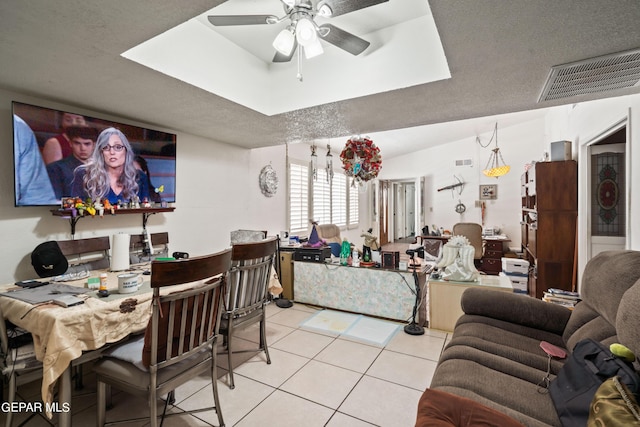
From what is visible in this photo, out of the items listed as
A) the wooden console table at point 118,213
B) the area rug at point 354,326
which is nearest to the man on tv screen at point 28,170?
the wooden console table at point 118,213

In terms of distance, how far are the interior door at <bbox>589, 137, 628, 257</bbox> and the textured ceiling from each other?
1.14m

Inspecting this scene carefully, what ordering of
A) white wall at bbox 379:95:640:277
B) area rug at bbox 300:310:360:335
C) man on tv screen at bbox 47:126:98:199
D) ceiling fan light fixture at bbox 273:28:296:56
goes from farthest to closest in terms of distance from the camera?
white wall at bbox 379:95:640:277
area rug at bbox 300:310:360:335
man on tv screen at bbox 47:126:98:199
ceiling fan light fixture at bbox 273:28:296:56

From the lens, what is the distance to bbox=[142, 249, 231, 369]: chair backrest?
4.72 ft

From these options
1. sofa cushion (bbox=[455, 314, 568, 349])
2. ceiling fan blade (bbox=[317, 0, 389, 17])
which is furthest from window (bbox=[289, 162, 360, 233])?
ceiling fan blade (bbox=[317, 0, 389, 17])

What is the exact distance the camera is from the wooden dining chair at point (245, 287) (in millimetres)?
2184

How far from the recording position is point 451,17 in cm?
145

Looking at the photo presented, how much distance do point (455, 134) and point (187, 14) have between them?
6218 mm

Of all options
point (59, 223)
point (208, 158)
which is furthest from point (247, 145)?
point (59, 223)

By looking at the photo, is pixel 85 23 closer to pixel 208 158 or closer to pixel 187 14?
pixel 187 14

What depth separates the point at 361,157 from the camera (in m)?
3.52

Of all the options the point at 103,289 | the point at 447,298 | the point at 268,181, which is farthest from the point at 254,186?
the point at 447,298

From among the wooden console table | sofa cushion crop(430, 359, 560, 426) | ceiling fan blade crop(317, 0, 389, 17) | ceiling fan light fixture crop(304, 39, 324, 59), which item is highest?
ceiling fan blade crop(317, 0, 389, 17)

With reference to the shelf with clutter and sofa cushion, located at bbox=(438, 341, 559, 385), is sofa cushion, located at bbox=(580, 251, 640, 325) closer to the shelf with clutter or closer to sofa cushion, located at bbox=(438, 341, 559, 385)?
sofa cushion, located at bbox=(438, 341, 559, 385)

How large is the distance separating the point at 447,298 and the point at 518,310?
102 centimetres
